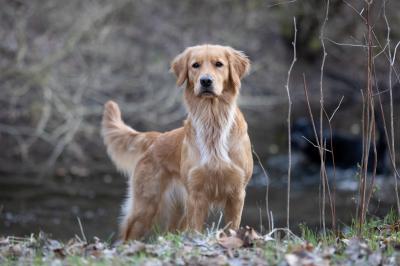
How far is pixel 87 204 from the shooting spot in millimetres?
10719

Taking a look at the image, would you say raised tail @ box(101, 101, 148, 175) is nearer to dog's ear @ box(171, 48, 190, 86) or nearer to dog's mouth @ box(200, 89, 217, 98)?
dog's ear @ box(171, 48, 190, 86)

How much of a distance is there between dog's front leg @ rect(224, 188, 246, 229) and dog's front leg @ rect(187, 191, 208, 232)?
0.21m

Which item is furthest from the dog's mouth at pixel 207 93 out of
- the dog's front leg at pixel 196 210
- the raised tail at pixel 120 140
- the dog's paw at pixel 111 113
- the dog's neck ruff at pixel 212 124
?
the dog's paw at pixel 111 113

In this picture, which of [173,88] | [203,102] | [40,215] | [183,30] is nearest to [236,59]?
[203,102]

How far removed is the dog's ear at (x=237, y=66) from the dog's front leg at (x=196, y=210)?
987mm

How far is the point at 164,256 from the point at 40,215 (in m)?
6.10

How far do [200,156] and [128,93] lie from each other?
29.4 feet

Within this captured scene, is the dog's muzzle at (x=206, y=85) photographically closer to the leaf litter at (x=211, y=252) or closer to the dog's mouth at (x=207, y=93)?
the dog's mouth at (x=207, y=93)

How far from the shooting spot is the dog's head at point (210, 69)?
584 centimetres

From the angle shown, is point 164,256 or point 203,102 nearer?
point 164,256

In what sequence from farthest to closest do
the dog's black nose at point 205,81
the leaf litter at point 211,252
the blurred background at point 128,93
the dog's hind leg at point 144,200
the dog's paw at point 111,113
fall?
1. the blurred background at point 128,93
2. the dog's paw at point 111,113
3. the dog's hind leg at point 144,200
4. the dog's black nose at point 205,81
5. the leaf litter at point 211,252

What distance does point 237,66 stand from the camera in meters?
6.12

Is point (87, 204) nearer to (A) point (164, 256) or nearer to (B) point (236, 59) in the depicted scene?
(B) point (236, 59)

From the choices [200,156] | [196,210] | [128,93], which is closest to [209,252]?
[196,210]
